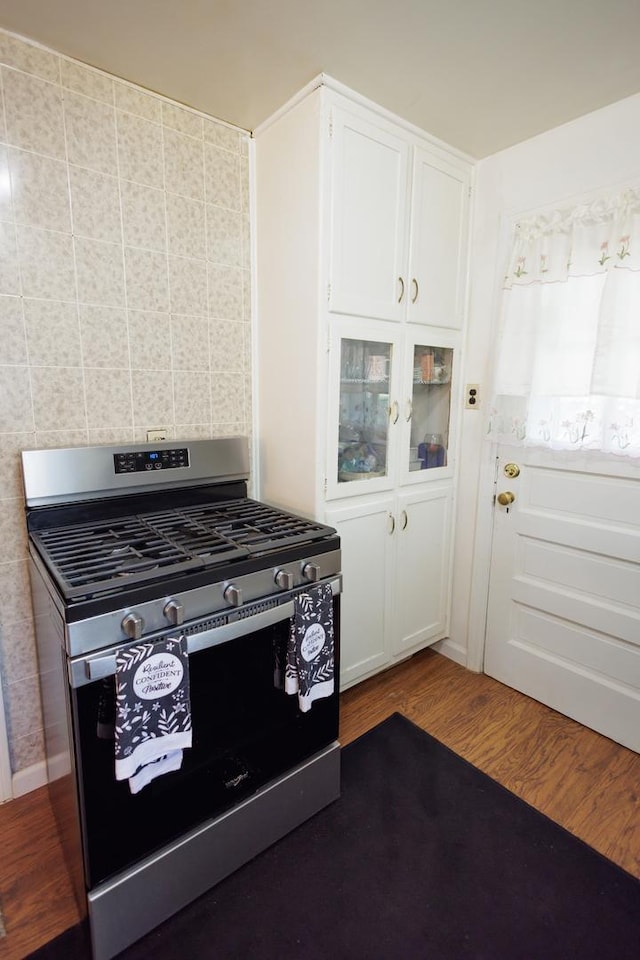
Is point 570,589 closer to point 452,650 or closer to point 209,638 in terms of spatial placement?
point 452,650

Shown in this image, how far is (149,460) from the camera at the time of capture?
1640mm

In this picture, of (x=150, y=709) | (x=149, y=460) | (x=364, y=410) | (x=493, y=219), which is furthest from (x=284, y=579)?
(x=493, y=219)

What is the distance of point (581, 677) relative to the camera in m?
1.94

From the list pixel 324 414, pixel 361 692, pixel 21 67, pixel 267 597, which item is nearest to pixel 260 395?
pixel 324 414

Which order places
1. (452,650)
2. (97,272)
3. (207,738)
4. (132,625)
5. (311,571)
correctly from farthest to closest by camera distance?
(452,650), (97,272), (311,571), (207,738), (132,625)

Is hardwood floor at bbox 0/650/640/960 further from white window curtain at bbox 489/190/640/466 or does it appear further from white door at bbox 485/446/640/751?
white window curtain at bbox 489/190/640/466

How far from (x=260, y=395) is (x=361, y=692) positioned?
1.36 metres

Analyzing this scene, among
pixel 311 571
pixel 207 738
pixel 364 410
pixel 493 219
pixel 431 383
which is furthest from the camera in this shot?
pixel 431 383

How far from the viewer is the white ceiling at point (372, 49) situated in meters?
1.25

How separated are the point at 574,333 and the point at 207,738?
5.89 feet

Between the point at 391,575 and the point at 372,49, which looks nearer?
the point at 372,49

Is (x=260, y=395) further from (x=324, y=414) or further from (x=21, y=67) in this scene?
(x=21, y=67)

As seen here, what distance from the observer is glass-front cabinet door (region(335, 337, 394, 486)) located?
1.80 metres

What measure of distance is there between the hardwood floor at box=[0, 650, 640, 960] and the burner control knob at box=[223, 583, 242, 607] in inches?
36.5
